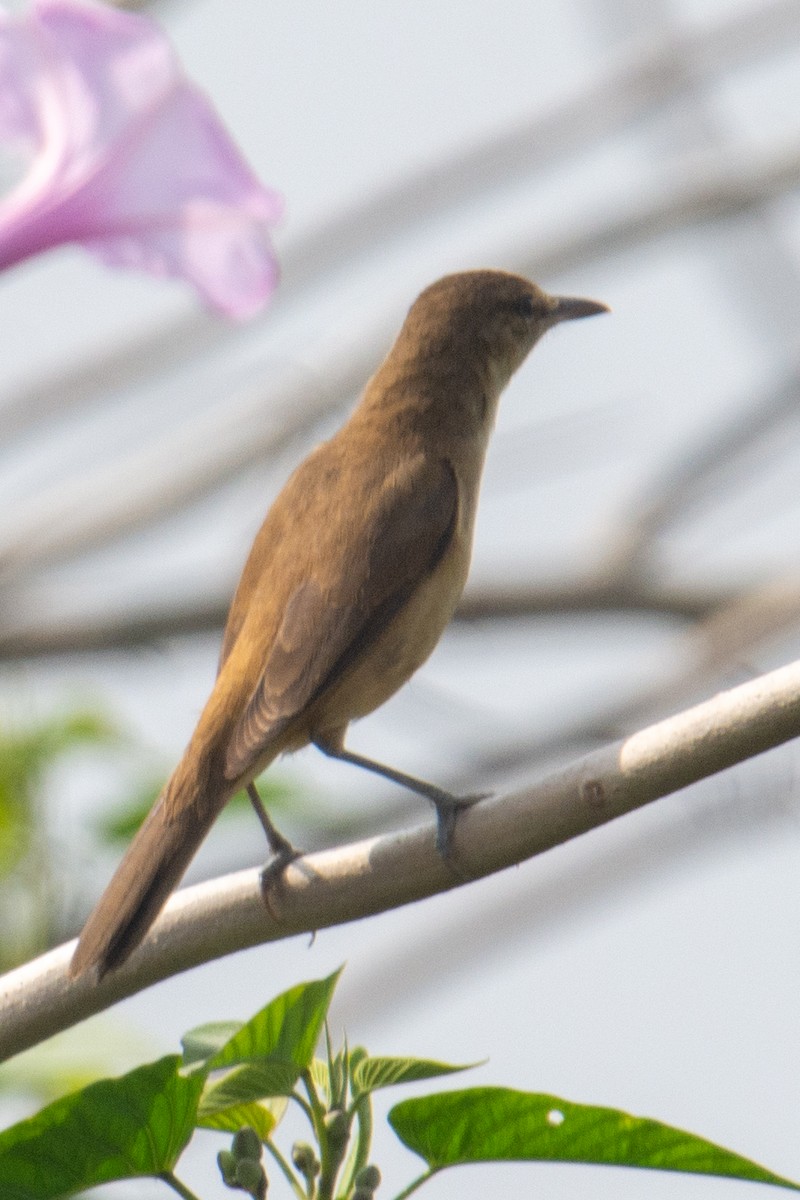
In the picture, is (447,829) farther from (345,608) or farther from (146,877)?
(345,608)

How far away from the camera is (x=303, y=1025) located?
1.72 metres

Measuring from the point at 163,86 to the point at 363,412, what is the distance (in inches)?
77.8

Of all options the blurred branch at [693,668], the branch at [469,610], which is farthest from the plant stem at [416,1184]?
the branch at [469,610]

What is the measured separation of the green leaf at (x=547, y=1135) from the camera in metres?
1.70

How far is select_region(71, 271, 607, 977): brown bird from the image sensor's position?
9.70 ft

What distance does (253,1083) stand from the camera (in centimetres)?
168

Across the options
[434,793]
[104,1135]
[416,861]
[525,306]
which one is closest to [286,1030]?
[104,1135]

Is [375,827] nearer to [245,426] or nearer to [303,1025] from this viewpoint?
[245,426]

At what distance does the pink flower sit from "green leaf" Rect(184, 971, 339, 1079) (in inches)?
25.2

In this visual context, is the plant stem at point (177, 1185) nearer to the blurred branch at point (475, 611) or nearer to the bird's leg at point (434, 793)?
the bird's leg at point (434, 793)

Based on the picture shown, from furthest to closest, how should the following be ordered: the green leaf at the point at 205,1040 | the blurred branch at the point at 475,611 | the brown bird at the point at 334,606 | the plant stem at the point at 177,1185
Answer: the blurred branch at the point at 475,611 → the brown bird at the point at 334,606 → the green leaf at the point at 205,1040 → the plant stem at the point at 177,1185

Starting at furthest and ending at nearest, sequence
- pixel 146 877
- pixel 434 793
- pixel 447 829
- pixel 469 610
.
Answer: pixel 469 610
pixel 434 793
pixel 146 877
pixel 447 829

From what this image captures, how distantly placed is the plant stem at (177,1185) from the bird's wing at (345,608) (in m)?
1.26

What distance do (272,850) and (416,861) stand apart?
1.04 m
